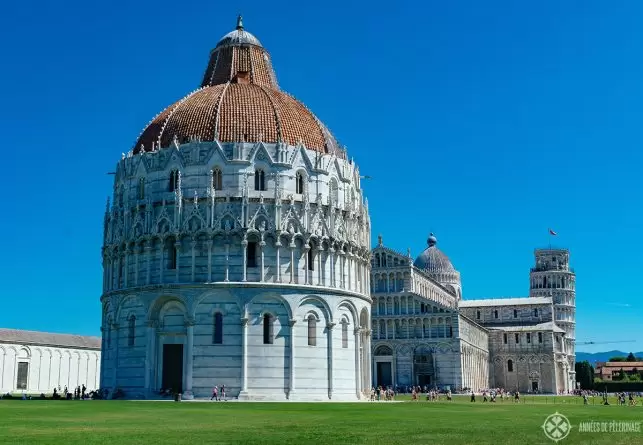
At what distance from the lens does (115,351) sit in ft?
207

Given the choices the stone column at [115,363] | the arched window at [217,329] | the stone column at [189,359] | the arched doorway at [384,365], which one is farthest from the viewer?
the arched doorway at [384,365]

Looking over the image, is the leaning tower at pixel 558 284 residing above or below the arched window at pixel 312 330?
above

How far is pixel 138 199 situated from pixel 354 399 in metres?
23.5

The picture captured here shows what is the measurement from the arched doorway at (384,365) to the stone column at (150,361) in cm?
6131

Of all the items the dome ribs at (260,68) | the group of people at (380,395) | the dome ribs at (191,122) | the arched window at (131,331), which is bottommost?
the group of people at (380,395)

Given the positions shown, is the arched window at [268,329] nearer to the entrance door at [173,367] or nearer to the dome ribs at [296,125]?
the entrance door at [173,367]

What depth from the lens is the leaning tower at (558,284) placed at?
164 meters

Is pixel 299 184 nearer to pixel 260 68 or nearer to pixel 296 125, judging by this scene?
pixel 296 125

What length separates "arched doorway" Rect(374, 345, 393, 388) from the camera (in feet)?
384

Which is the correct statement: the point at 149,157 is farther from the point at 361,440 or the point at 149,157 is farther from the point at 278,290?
the point at 361,440

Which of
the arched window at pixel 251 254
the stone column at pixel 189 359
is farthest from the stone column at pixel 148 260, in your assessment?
the arched window at pixel 251 254

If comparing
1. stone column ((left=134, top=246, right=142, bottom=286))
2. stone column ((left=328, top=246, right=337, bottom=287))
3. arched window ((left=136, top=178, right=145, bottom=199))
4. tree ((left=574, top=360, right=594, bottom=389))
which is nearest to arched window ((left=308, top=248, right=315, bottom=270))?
stone column ((left=328, top=246, right=337, bottom=287))

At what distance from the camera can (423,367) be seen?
116500 mm

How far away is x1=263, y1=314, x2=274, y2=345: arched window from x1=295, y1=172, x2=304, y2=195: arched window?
10.4 meters
